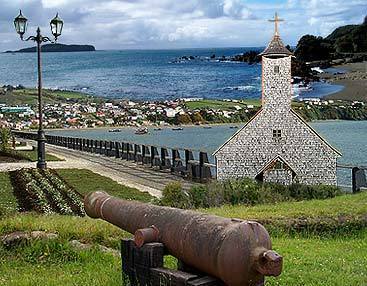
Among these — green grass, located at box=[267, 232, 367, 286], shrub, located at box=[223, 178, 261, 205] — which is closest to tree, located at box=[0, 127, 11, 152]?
shrub, located at box=[223, 178, 261, 205]

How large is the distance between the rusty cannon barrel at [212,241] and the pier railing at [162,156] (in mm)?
13216

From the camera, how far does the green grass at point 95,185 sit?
15.1 meters

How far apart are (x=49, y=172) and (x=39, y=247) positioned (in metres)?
13.1

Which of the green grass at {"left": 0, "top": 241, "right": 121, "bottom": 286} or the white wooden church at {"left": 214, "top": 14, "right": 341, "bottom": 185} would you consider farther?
the white wooden church at {"left": 214, "top": 14, "right": 341, "bottom": 185}

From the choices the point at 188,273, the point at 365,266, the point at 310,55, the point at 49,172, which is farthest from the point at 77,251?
the point at 49,172

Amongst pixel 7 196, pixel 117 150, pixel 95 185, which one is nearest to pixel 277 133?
pixel 95 185

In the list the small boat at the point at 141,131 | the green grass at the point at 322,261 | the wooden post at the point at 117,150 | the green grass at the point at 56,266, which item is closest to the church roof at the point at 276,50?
the green grass at the point at 322,261

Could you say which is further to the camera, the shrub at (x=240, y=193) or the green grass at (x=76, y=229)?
the shrub at (x=240, y=193)

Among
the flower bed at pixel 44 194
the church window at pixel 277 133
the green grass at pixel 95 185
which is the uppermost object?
the church window at pixel 277 133

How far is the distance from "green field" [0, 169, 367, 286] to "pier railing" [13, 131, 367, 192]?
6.02 metres

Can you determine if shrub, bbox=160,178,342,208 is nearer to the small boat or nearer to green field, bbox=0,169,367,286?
green field, bbox=0,169,367,286

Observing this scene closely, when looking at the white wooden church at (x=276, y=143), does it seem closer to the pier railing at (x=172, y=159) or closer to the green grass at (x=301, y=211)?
the pier railing at (x=172, y=159)

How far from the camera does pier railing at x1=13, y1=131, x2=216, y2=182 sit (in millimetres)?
20062

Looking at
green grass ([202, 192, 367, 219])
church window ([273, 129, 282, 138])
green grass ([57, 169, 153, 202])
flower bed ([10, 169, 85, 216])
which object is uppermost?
church window ([273, 129, 282, 138])
